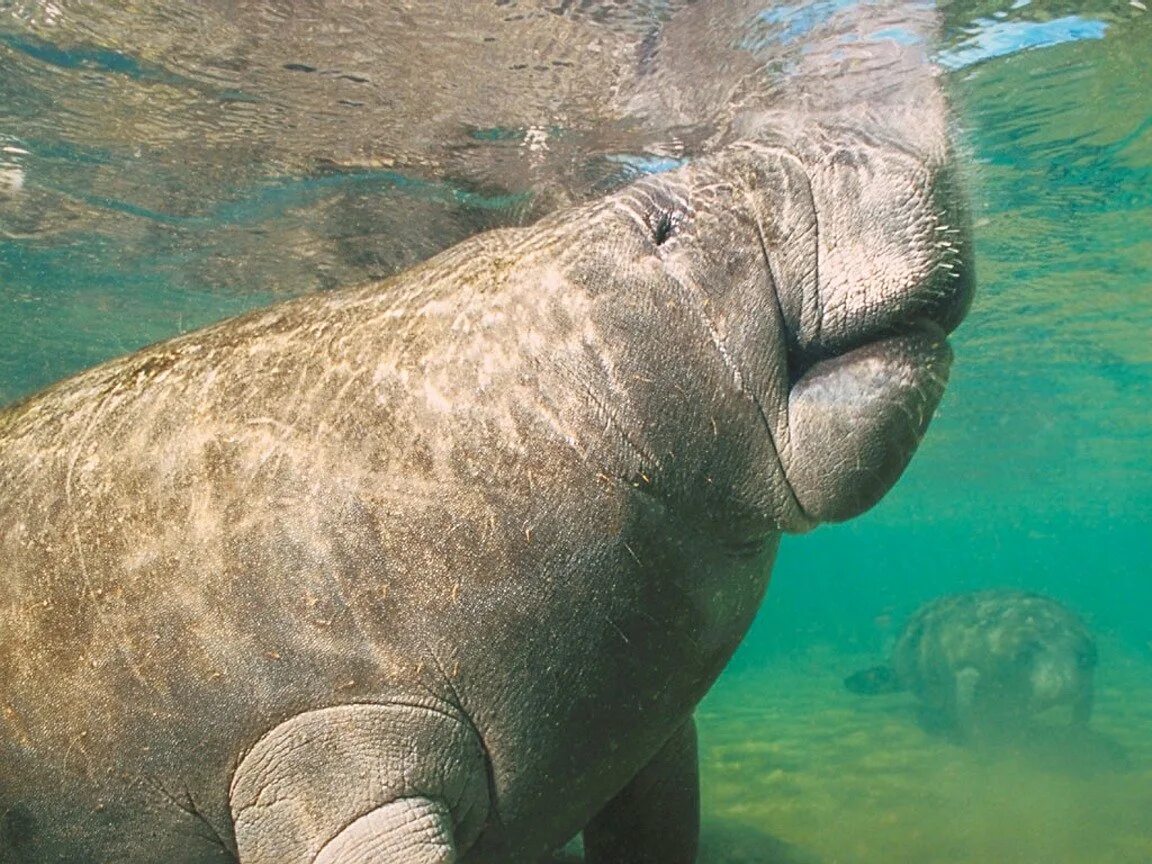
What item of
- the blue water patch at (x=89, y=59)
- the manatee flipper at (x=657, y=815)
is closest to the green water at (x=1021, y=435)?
the manatee flipper at (x=657, y=815)

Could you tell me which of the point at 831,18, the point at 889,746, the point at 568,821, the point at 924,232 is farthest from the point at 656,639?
the point at 889,746

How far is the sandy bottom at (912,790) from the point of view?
26.1 feet

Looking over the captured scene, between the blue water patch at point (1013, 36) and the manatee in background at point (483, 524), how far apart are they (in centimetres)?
561

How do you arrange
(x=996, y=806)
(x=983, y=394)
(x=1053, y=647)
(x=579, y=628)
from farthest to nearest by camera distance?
1. (x=983, y=394)
2. (x=1053, y=647)
3. (x=996, y=806)
4. (x=579, y=628)

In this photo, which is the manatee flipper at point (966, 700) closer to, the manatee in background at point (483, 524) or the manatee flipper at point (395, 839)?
the manatee in background at point (483, 524)

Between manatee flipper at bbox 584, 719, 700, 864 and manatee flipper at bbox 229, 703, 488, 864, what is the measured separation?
112 centimetres

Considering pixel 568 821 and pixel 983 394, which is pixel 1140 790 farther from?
pixel 983 394

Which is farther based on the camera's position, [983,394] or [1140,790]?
[983,394]

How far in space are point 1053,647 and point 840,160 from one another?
1480 centimetres

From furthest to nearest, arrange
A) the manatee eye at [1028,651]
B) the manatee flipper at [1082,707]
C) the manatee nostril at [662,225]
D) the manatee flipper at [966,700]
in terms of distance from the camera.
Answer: the manatee flipper at [966,700], the manatee eye at [1028,651], the manatee flipper at [1082,707], the manatee nostril at [662,225]

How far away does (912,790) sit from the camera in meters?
11.3

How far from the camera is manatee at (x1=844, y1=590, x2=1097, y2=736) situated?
577 inches

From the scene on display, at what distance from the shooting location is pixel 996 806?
34.7ft

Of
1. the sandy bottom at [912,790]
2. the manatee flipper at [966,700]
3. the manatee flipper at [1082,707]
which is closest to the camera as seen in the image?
the sandy bottom at [912,790]
